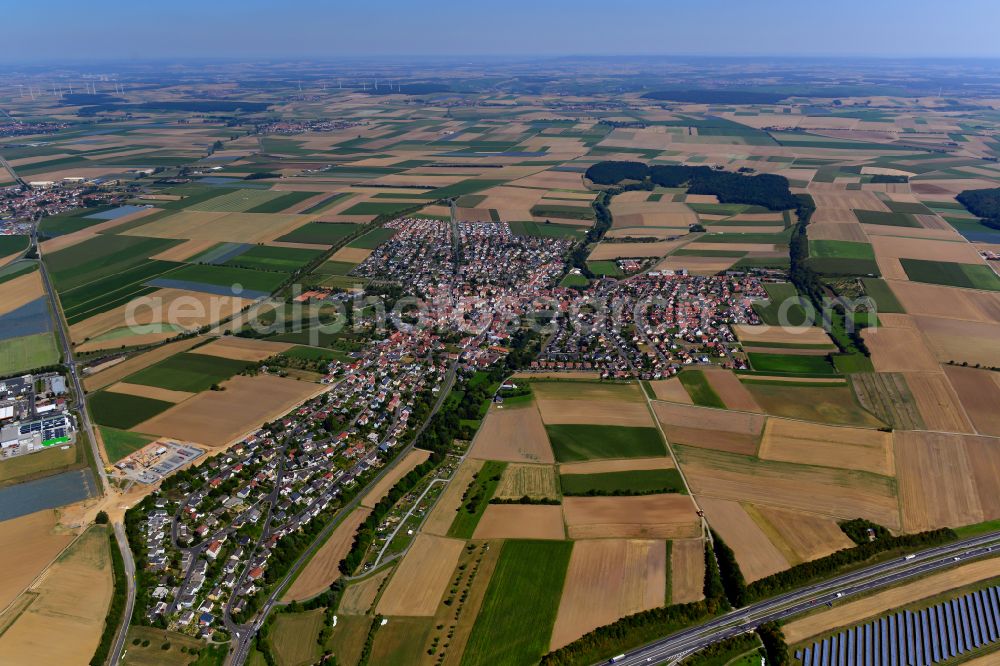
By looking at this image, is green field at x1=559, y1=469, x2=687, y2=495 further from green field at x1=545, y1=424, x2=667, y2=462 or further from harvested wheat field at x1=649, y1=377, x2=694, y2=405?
harvested wheat field at x1=649, y1=377, x2=694, y2=405

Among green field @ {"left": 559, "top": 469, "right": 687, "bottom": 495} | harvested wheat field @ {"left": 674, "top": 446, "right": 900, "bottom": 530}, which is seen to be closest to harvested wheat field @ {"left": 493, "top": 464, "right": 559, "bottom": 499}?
green field @ {"left": 559, "top": 469, "right": 687, "bottom": 495}

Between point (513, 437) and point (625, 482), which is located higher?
point (513, 437)

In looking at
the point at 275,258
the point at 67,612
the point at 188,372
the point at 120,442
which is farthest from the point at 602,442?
the point at 275,258

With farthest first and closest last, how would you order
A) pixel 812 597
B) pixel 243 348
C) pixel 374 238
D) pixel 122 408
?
pixel 374 238
pixel 243 348
pixel 122 408
pixel 812 597

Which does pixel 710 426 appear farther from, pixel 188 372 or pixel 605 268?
pixel 188 372

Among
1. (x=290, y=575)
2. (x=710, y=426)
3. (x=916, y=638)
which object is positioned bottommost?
(x=916, y=638)

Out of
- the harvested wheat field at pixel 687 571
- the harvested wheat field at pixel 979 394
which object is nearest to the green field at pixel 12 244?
the harvested wheat field at pixel 687 571

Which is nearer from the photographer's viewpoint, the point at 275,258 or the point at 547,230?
the point at 275,258
